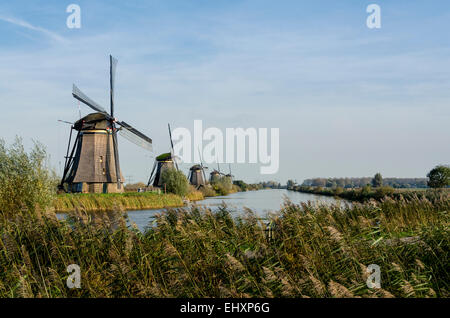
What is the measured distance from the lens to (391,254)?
6.80 m

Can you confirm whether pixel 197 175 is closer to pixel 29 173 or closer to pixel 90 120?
pixel 90 120

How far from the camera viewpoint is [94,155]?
36875mm

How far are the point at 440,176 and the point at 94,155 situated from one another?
32293 millimetres

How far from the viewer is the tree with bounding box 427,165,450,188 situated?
36.3 metres

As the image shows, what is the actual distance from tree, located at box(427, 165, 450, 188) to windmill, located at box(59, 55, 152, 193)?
2982cm

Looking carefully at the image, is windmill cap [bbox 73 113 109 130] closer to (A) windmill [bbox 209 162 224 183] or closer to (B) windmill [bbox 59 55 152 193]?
(B) windmill [bbox 59 55 152 193]

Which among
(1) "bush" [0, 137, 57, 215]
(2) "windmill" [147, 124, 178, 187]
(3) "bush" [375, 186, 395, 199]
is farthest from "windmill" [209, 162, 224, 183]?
(1) "bush" [0, 137, 57, 215]

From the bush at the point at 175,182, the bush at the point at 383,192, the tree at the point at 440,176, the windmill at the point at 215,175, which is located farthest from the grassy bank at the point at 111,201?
the windmill at the point at 215,175

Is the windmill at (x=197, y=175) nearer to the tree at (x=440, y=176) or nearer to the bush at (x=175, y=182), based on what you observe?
the bush at (x=175, y=182)

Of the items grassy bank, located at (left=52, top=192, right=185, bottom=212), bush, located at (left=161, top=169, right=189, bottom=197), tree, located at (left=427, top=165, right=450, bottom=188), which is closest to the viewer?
grassy bank, located at (left=52, top=192, right=185, bottom=212)

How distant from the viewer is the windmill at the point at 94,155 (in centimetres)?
3684

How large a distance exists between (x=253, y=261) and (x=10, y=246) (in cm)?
412

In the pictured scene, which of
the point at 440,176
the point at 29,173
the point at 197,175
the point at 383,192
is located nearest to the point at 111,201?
the point at 29,173
